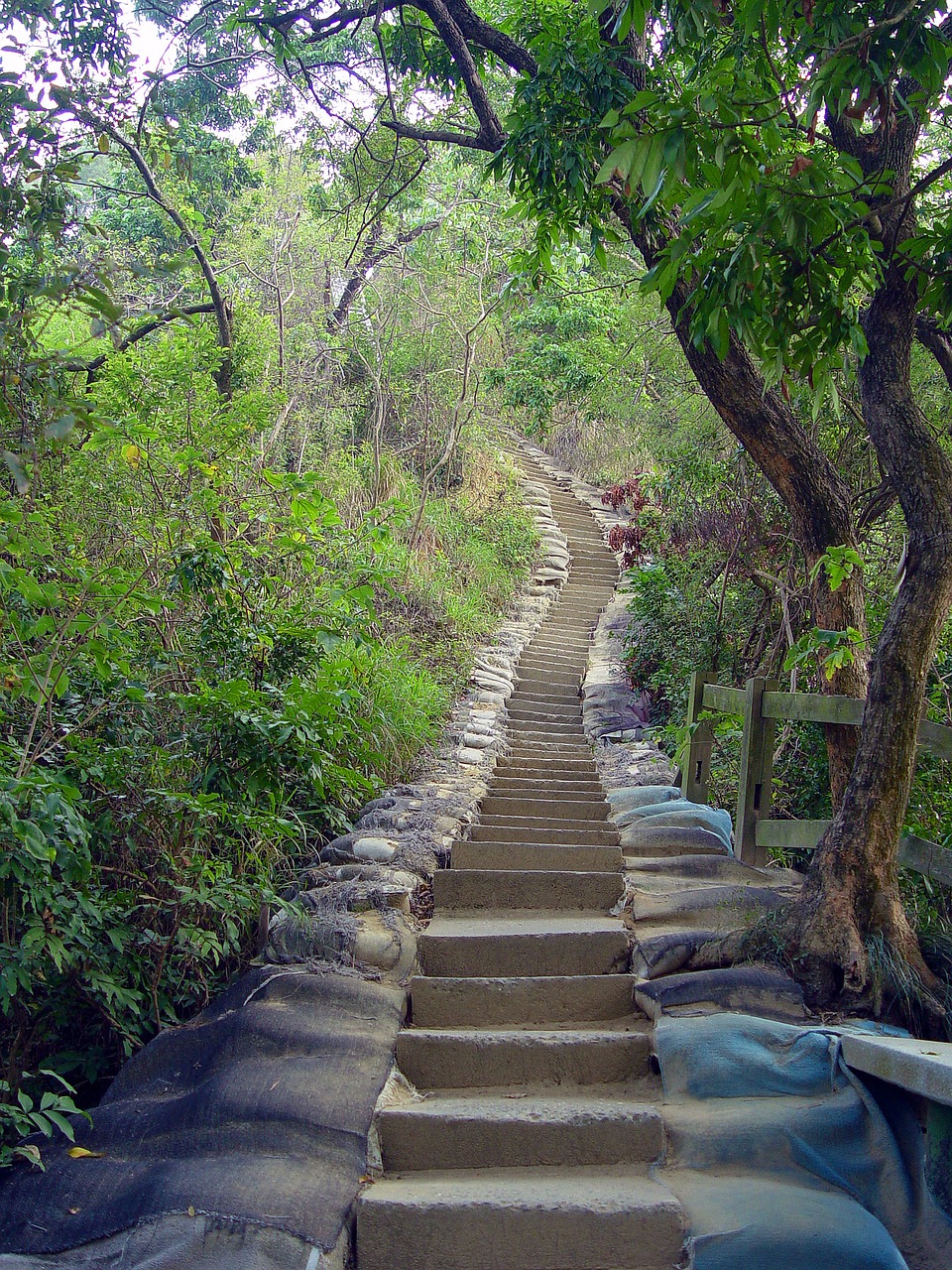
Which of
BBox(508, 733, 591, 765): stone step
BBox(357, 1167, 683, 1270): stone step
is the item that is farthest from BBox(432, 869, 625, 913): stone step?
BBox(508, 733, 591, 765): stone step

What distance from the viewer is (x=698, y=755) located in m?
5.91

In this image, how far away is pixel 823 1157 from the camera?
2.79 metres

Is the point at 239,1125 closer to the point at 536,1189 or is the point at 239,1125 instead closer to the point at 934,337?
the point at 536,1189

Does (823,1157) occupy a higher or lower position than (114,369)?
lower

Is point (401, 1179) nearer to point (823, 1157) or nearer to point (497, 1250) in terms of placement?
point (497, 1250)

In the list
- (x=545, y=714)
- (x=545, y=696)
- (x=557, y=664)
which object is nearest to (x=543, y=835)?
(x=545, y=714)

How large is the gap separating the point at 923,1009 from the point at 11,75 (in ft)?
14.3

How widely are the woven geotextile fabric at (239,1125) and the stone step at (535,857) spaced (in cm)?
157

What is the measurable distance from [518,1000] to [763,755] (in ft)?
5.85

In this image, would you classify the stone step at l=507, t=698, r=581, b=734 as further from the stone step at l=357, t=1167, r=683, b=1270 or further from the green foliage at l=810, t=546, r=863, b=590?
the stone step at l=357, t=1167, r=683, b=1270

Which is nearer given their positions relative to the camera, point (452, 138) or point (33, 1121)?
point (33, 1121)

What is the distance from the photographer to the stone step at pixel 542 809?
6211mm

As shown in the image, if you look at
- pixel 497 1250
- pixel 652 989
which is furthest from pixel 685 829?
pixel 497 1250

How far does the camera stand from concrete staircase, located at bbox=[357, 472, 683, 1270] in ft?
8.91
